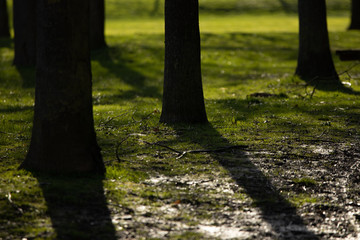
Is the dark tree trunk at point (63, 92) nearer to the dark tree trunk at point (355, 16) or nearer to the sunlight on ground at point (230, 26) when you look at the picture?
the sunlight on ground at point (230, 26)

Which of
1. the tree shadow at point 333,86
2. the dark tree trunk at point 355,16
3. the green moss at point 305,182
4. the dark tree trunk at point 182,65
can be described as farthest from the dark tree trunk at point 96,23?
the green moss at point 305,182

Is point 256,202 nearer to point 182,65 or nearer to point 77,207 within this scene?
point 77,207

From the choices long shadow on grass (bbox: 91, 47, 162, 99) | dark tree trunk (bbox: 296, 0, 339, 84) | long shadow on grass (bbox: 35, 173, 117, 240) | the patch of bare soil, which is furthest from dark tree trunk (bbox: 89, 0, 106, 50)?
long shadow on grass (bbox: 35, 173, 117, 240)

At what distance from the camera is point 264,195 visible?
588 cm

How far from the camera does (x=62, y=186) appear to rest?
5699mm

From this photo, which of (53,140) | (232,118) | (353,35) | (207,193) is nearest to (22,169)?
(53,140)

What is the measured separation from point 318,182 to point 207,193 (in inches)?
59.9

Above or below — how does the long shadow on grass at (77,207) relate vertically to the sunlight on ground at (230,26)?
above

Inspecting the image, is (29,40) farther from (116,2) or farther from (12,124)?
(116,2)

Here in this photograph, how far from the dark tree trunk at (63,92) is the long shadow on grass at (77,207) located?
28 cm

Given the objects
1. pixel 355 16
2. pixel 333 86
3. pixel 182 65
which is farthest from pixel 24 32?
pixel 355 16

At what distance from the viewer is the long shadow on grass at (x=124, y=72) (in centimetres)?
1477

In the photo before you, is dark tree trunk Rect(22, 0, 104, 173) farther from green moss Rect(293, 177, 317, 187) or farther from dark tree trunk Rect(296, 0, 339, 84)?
dark tree trunk Rect(296, 0, 339, 84)

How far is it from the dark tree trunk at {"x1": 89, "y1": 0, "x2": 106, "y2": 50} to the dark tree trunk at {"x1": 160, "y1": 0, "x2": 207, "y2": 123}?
1325cm
